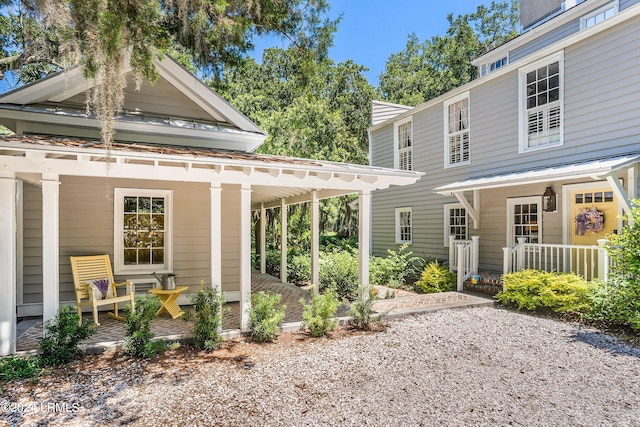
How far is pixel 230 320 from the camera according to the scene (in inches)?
247

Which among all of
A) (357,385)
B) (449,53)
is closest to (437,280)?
(357,385)

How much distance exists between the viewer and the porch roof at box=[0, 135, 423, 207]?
4.40 meters

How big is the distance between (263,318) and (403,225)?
874cm

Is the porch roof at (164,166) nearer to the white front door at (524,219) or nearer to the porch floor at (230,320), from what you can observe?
the porch floor at (230,320)

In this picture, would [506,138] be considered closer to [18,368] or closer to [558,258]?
[558,258]

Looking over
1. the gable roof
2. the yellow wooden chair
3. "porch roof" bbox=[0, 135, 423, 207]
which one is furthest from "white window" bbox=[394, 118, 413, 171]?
the yellow wooden chair

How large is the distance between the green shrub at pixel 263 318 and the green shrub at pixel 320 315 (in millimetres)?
454

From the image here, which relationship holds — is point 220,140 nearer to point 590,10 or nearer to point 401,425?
point 401,425

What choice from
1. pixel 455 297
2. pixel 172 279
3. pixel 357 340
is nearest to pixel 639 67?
pixel 455 297

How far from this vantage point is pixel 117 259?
6.90 meters

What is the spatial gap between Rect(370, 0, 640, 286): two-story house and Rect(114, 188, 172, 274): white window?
705 cm

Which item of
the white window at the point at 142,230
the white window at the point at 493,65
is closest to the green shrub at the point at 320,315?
the white window at the point at 142,230

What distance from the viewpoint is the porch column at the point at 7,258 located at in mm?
4465

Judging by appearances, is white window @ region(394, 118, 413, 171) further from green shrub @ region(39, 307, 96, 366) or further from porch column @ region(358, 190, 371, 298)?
green shrub @ region(39, 307, 96, 366)
